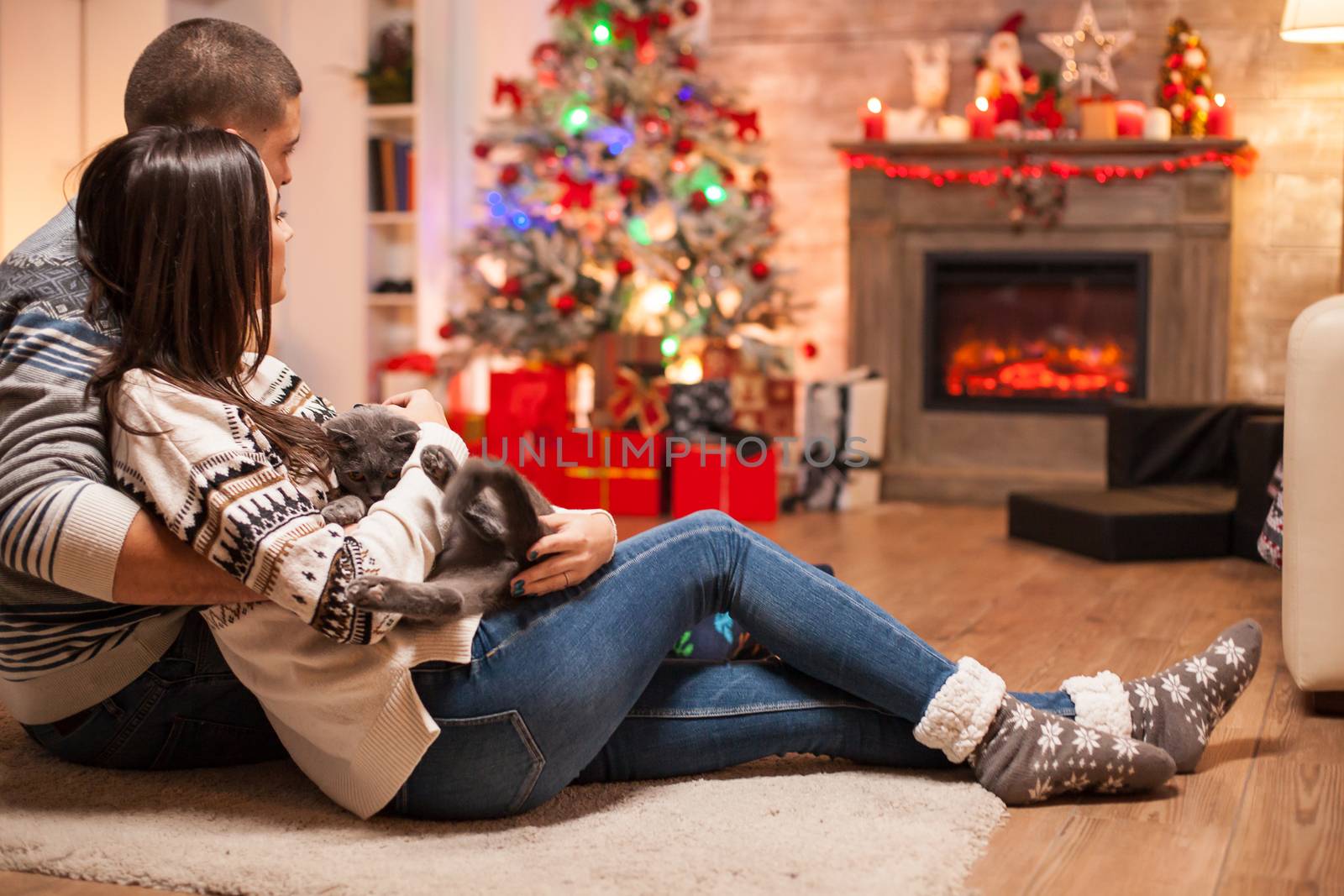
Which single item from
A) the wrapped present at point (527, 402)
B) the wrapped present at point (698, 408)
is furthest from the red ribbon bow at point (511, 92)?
the wrapped present at point (698, 408)

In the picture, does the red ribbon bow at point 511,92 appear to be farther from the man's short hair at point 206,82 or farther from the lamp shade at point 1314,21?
the man's short hair at point 206,82

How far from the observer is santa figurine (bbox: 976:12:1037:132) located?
4.88m

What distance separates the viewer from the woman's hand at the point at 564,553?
61.5 inches

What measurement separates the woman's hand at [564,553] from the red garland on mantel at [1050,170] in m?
3.72

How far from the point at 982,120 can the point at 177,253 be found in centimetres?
397

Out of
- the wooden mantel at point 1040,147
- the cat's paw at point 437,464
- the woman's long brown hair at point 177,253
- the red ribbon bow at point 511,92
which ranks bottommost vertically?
the cat's paw at point 437,464

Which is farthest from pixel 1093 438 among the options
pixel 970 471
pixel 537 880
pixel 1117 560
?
pixel 537 880

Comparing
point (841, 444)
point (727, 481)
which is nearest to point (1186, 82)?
point (841, 444)

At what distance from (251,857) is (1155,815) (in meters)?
1.12

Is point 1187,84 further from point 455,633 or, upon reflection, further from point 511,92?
point 455,633

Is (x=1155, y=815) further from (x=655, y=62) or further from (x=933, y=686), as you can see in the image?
(x=655, y=62)

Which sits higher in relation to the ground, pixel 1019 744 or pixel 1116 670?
pixel 1019 744

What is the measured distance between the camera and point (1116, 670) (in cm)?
254

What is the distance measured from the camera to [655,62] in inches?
196
